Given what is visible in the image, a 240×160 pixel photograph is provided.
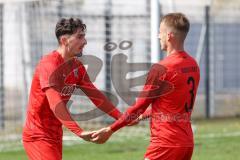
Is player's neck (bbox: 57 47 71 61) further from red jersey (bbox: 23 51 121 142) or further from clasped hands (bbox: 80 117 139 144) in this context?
clasped hands (bbox: 80 117 139 144)

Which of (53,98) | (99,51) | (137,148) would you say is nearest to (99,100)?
(53,98)

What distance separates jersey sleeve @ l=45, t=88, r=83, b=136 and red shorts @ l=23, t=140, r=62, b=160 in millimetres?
261

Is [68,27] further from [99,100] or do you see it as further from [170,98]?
[170,98]

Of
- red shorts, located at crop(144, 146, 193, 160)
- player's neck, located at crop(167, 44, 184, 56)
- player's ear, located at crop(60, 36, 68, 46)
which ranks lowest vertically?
red shorts, located at crop(144, 146, 193, 160)

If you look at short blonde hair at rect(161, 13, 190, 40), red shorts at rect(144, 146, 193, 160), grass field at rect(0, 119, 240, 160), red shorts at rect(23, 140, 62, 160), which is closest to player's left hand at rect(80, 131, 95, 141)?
red shorts at rect(23, 140, 62, 160)

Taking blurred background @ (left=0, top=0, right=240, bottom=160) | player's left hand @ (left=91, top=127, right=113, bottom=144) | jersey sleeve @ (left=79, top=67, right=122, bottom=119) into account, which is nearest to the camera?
player's left hand @ (left=91, top=127, right=113, bottom=144)

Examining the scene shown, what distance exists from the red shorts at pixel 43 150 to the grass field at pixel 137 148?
6.19 meters

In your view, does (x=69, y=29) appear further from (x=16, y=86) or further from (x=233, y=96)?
(x=233, y=96)

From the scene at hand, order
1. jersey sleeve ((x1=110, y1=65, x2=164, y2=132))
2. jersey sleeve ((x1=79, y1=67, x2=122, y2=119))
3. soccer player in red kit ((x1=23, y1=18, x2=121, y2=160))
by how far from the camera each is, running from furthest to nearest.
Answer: jersey sleeve ((x1=79, y1=67, x2=122, y2=119)), soccer player in red kit ((x1=23, y1=18, x2=121, y2=160)), jersey sleeve ((x1=110, y1=65, x2=164, y2=132))

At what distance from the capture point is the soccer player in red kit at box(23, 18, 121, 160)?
777cm

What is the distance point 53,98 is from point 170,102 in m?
1.09

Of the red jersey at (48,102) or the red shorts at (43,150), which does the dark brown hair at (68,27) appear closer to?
the red jersey at (48,102)

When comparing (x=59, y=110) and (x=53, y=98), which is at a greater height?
(x=53, y=98)

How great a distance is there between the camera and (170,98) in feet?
25.4
